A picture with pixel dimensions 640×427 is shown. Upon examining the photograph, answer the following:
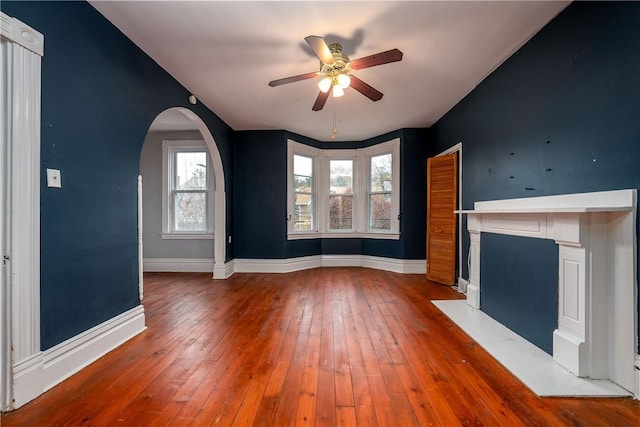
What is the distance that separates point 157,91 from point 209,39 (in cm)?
84

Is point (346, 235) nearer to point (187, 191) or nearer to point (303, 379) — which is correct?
point (187, 191)

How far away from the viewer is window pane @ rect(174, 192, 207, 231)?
520 centimetres

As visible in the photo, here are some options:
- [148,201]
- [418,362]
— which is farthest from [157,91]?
[418,362]

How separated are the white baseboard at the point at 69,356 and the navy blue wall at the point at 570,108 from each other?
343 cm

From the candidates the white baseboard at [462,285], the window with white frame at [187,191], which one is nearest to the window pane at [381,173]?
the white baseboard at [462,285]

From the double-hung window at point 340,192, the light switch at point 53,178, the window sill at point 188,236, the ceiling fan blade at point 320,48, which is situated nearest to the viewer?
the light switch at point 53,178

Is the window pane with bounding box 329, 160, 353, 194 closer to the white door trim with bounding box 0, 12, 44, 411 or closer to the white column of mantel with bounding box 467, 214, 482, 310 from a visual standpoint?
the white column of mantel with bounding box 467, 214, 482, 310

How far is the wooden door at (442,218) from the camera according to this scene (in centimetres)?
404

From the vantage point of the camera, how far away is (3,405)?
150 centimetres

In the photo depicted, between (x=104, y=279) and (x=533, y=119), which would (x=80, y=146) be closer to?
(x=104, y=279)

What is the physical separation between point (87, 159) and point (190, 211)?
332 centimetres

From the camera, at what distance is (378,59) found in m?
2.19

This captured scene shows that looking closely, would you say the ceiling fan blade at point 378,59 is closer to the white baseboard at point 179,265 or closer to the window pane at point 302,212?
the window pane at point 302,212

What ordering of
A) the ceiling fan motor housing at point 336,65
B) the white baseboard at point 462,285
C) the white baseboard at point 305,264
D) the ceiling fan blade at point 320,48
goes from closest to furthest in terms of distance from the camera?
1. the ceiling fan blade at point 320,48
2. the ceiling fan motor housing at point 336,65
3. the white baseboard at point 462,285
4. the white baseboard at point 305,264
